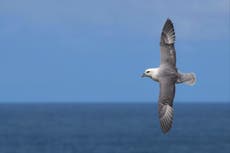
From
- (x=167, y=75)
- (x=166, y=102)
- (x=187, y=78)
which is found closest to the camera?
(x=167, y=75)

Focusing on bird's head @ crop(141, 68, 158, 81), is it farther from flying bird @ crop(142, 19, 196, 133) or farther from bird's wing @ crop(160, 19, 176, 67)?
bird's wing @ crop(160, 19, 176, 67)

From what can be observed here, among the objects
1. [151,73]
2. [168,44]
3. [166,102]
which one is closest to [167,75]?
[151,73]

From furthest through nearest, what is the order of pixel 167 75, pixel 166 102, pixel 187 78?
pixel 166 102 < pixel 187 78 < pixel 167 75

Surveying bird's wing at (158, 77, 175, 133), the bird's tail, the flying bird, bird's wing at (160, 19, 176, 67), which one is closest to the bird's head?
the flying bird

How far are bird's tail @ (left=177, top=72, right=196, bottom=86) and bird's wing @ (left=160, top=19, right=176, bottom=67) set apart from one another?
45cm

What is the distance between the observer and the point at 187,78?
23.5 meters

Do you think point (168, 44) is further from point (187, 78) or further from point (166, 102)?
point (166, 102)

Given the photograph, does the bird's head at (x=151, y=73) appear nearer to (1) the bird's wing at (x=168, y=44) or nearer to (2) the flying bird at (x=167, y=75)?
(2) the flying bird at (x=167, y=75)

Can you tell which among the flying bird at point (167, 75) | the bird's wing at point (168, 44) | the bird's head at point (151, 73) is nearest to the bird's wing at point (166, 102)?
the flying bird at point (167, 75)

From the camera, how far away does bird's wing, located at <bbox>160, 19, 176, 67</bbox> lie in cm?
2364

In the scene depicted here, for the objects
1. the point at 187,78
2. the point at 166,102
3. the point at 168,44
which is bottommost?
the point at 166,102

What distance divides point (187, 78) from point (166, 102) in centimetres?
100

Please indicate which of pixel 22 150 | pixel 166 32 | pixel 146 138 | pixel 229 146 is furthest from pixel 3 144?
pixel 166 32

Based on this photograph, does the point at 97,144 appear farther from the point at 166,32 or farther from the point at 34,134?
the point at 166,32
